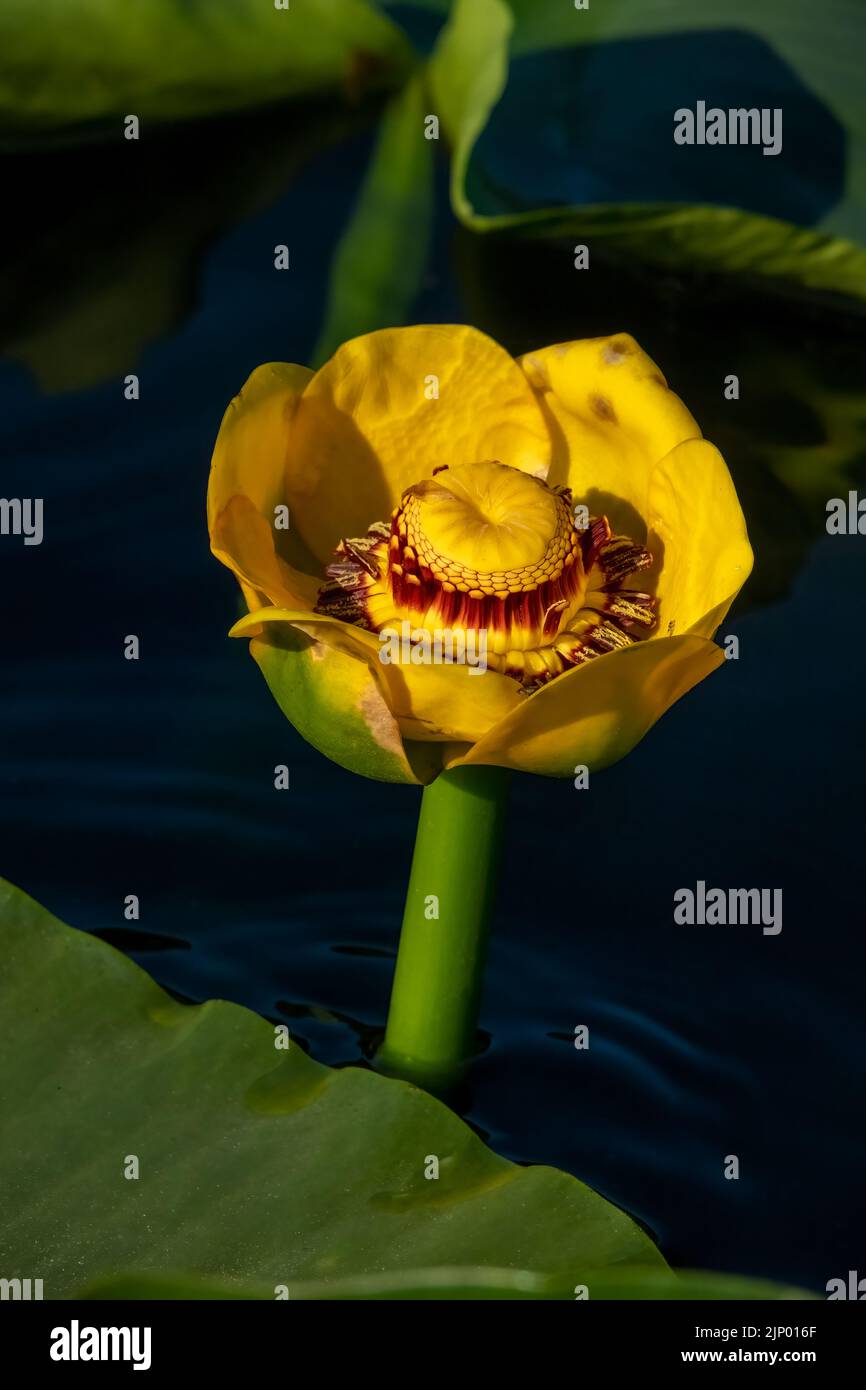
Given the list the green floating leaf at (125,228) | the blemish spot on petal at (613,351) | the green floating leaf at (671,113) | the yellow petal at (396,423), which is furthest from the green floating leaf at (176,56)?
the blemish spot on petal at (613,351)

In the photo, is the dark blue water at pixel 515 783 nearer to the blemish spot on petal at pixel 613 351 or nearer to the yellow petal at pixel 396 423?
the yellow petal at pixel 396 423

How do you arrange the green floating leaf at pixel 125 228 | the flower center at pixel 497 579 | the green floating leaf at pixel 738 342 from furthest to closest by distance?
the green floating leaf at pixel 125 228 < the green floating leaf at pixel 738 342 < the flower center at pixel 497 579

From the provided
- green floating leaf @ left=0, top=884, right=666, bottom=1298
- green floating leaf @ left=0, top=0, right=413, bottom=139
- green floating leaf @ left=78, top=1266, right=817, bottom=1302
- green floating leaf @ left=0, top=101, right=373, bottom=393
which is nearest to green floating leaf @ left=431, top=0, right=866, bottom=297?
green floating leaf @ left=0, top=0, right=413, bottom=139

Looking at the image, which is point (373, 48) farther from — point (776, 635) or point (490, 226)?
point (776, 635)

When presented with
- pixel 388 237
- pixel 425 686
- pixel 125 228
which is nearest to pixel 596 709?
pixel 425 686

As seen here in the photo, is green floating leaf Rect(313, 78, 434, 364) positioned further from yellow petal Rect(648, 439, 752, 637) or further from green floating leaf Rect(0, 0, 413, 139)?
yellow petal Rect(648, 439, 752, 637)

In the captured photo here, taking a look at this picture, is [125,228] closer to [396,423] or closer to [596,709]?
[396,423]
